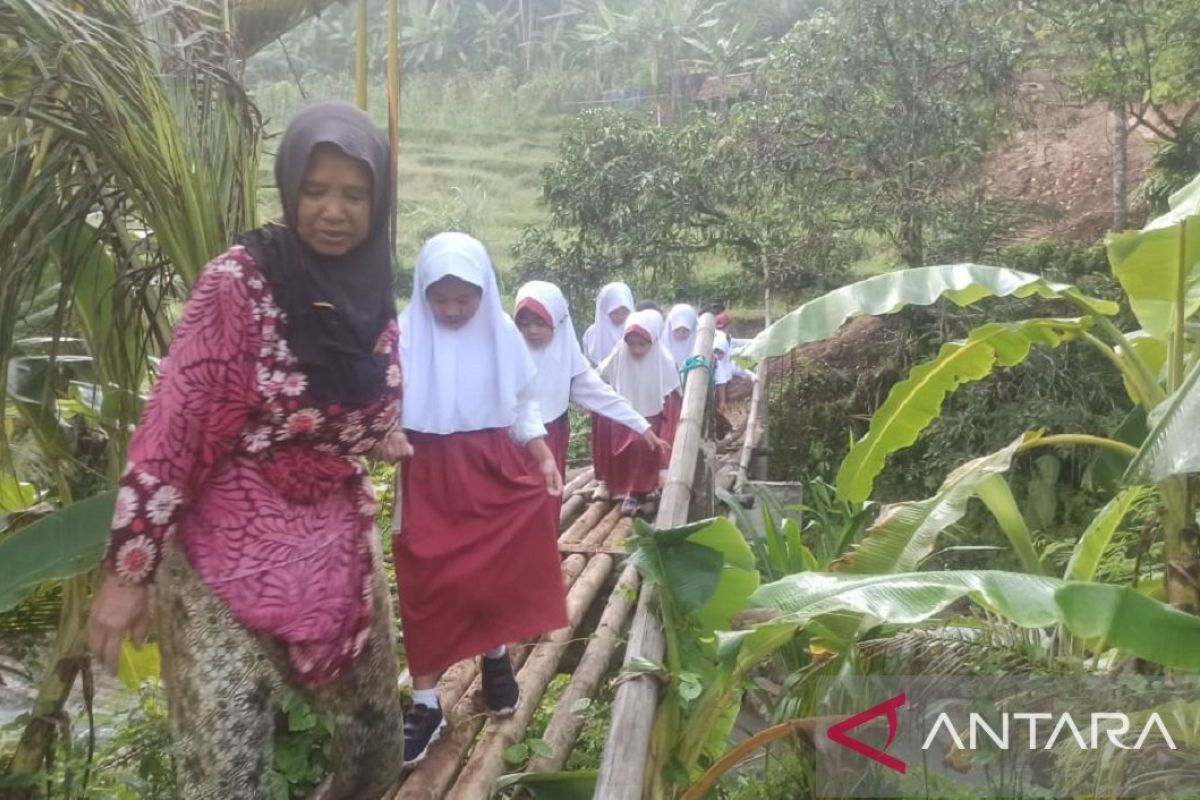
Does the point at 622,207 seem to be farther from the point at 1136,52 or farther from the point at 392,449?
the point at 392,449

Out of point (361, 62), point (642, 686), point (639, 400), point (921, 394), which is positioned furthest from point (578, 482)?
point (642, 686)

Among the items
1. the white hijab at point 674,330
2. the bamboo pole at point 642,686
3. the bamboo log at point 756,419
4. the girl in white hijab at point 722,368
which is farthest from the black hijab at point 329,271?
the girl in white hijab at point 722,368

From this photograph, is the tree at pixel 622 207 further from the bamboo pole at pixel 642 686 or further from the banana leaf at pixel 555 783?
the banana leaf at pixel 555 783

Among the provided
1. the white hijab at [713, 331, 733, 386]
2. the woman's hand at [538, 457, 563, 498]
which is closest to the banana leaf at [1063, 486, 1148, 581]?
the woman's hand at [538, 457, 563, 498]

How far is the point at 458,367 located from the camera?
8.92 feet

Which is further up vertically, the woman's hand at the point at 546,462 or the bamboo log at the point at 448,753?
the woman's hand at the point at 546,462

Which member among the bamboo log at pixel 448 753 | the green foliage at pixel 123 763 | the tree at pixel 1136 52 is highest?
the tree at pixel 1136 52

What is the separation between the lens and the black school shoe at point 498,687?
2.73m

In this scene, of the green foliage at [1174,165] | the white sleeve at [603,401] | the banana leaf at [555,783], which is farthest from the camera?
the green foliage at [1174,165]

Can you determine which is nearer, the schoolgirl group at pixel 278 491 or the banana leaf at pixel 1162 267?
the schoolgirl group at pixel 278 491

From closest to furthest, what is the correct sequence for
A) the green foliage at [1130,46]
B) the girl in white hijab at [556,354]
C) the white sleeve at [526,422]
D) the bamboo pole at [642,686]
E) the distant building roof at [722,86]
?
the bamboo pole at [642,686] < the white sleeve at [526,422] < the girl in white hijab at [556,354] < the green foliage at [1130,46] < the distant building roof at [722,86]

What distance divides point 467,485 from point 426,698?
534 millimetres

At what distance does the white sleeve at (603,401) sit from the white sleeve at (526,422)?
1066 millimetres

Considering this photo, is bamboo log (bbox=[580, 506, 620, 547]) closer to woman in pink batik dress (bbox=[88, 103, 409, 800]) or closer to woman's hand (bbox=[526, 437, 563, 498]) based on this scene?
woman's hand (bbox=[526, 437, 563, 498])
